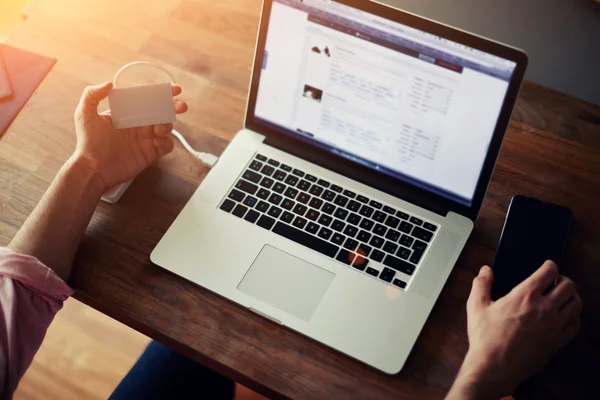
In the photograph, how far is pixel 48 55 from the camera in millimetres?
1313

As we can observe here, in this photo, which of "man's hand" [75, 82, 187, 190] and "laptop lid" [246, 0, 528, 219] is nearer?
"laptop lid" [246, 0, 528, 219]

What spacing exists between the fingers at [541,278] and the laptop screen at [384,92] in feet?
0.53

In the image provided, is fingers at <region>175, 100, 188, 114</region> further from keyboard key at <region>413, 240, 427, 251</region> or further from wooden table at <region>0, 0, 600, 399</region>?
keyboard key at <region>413, 240, 427, 251</region>

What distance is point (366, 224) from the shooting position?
1084mm

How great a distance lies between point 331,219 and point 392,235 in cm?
10

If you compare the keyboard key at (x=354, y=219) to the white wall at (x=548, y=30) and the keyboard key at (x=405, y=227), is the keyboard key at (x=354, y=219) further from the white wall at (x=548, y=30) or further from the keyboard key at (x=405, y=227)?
the white wall at (x=548, y=30)

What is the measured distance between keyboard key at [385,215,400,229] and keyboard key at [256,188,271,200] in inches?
8.1

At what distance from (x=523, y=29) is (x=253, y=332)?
32.9 inches

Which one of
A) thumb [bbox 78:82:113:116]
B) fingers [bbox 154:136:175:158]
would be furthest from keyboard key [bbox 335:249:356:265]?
thumb [bbox 78:82:113:116]

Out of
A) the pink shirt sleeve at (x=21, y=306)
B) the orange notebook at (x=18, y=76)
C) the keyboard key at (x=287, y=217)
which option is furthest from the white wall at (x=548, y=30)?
the pink shirt sleeve at (x=21, y=306)

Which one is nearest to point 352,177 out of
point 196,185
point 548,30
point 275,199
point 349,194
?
point 349,194

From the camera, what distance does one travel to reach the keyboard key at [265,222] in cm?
109

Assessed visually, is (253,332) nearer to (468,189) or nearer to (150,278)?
(150,278)

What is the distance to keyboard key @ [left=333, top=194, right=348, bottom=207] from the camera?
1105 millimetres
